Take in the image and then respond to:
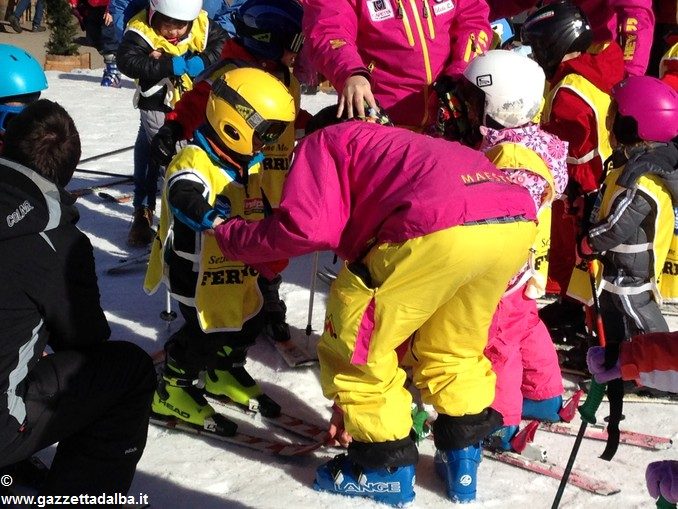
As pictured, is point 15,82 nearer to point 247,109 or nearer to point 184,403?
point 247,109

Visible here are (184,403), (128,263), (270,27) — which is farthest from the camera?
(128,263)

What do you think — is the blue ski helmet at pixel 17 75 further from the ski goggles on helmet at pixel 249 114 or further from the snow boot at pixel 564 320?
the snow boot at pixel 564 320

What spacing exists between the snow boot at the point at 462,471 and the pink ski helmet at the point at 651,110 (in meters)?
1.81

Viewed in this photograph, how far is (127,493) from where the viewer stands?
344 centimetres

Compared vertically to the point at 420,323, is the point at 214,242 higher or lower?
lower

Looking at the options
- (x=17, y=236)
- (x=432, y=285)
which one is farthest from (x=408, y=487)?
(x=17, y=236)

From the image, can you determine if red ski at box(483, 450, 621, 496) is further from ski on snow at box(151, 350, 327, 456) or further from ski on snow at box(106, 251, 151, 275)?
ski on snow at box(106, 251, 151, 275)

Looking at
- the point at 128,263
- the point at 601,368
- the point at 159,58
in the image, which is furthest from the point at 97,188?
the point at 601,368

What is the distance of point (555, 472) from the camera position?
3.89 meters

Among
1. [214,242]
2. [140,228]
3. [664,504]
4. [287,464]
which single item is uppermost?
[664,504]

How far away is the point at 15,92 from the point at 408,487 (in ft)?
8.51

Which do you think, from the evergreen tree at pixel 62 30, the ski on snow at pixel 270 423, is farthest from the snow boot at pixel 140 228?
the evergreen tree at pixel 62 30

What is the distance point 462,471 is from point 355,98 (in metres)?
1.61

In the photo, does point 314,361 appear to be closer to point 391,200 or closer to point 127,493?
point 127,493
